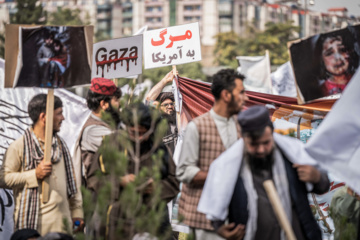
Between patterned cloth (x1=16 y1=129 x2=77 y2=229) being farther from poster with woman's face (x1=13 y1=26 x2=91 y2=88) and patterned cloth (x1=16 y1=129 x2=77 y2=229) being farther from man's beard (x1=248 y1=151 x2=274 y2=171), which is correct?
man's beard (x1=248 y1=151 x2=274 y2=171)

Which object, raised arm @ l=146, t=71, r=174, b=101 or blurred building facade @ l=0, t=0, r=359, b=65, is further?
blurred building facade @ l=0, t=0, r=359, b=65

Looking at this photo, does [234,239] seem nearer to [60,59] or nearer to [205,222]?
[205,222]

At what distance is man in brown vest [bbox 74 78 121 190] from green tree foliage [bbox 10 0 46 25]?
56.6 metres

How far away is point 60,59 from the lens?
635 centimetres

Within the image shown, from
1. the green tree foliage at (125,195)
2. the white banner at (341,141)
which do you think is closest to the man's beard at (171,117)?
the green tree foliage at (125,195)

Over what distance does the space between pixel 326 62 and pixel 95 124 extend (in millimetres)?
1959

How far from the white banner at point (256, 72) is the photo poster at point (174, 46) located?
27.6 ft

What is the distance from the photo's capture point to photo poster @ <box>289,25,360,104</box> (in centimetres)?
666

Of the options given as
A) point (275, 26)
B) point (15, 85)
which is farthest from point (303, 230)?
point (275, 26)

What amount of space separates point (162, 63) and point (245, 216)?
208 inches

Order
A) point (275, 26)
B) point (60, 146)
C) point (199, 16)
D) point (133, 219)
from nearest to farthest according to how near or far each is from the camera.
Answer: point (133, 219)
point (60, 146)
point (275, 26)
point (199, 16)

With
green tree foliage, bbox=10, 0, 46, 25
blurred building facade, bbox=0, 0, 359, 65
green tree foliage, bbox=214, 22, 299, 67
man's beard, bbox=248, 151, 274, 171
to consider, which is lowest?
man's beard, bbox=248, 151, 274, 171

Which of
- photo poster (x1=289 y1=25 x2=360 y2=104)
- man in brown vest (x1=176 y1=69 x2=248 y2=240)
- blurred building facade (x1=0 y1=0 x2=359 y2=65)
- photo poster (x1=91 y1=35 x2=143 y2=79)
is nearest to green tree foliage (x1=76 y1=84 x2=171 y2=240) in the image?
man in brown vest (x1=176 y1=69 x2=248 y2=240)

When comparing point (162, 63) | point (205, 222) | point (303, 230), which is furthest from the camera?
point (162, 63)
